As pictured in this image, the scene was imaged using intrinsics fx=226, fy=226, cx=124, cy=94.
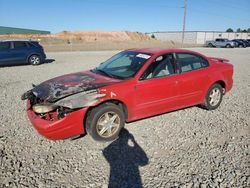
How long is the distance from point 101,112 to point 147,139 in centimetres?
100

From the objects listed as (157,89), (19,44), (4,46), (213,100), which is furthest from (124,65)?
(19,44)

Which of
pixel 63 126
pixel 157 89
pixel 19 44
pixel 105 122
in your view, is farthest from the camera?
pixel 19 44

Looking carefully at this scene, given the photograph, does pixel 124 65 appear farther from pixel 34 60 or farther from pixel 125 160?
pixel 34 60

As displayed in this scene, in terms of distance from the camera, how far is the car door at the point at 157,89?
14.1 feet

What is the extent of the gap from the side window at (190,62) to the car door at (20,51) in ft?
37.0

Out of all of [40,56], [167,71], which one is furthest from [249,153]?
[40,56]

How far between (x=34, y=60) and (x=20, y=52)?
0.91 m

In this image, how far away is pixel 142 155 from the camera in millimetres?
3578

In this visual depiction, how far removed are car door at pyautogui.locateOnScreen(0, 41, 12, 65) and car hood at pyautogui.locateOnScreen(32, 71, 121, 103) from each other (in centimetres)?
1008

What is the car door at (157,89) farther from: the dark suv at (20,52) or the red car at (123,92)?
the dark suv at (20,52)

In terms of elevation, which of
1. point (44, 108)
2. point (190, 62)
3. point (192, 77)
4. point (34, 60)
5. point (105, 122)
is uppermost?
point (190, 62)

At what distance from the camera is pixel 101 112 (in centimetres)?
379

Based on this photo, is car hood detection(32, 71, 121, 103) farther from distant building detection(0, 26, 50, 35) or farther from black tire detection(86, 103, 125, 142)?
distant building detection(0, 26, 50, 35)

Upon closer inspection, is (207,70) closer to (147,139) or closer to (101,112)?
(147,139)
